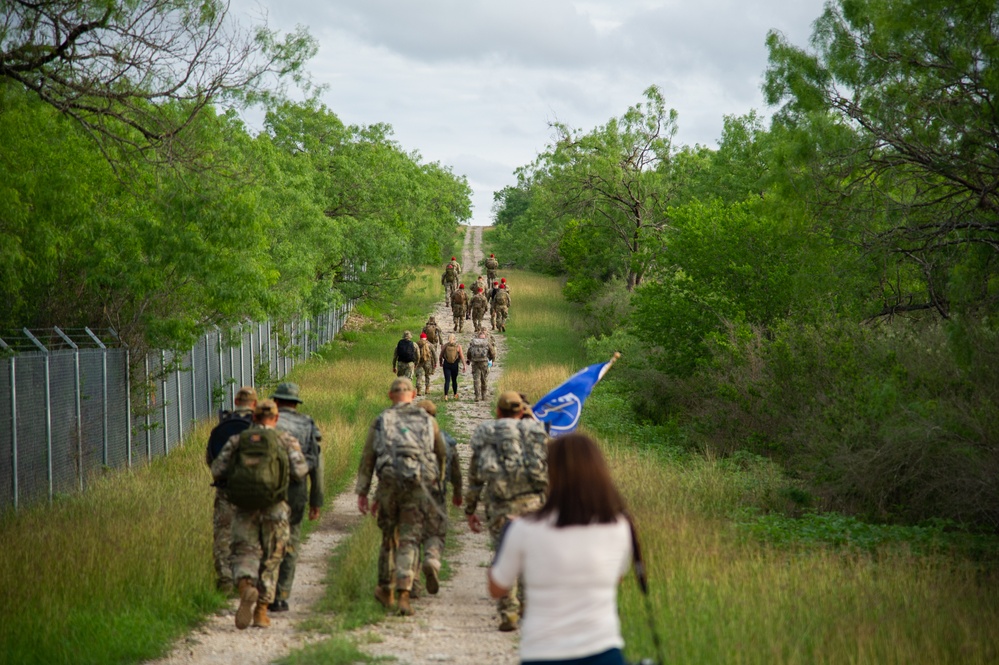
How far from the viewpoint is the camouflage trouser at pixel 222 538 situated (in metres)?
9.10

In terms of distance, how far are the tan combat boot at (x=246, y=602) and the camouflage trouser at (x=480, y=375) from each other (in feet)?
53.0

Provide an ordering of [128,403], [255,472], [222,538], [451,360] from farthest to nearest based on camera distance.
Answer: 1. [451,360]
2. [128,403]
3. [222,538]
4. [255,472]

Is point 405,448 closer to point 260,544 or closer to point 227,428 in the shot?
point 260,544

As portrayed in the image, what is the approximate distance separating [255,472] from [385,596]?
64.5 inches

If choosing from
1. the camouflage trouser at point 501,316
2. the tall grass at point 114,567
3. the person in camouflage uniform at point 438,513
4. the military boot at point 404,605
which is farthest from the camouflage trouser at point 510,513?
the camouflage trouser at point 501,316

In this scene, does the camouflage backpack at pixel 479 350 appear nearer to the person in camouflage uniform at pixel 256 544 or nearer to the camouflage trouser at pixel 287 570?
the camouflage trouser at pixel 287 570

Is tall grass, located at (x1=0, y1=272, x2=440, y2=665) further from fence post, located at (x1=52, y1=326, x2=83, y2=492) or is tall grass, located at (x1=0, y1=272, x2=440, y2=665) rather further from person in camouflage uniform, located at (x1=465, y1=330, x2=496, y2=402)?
person in camouflage uniform, located at (x1=465, y1=330, x2=496, y2=402)

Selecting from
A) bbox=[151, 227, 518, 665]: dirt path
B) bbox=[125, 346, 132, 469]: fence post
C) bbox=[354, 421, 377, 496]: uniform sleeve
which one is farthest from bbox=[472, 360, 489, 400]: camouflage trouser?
bbox=[354, 421, 377, 496]: uniform sleeve

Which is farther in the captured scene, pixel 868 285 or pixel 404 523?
pixel 868 285

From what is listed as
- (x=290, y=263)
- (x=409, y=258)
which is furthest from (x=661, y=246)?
(x=290, y=263)

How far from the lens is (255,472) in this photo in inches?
321

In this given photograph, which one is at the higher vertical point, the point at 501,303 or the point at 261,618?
the point at 501,303

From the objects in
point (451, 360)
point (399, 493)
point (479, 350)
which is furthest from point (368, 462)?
point (451, 360)

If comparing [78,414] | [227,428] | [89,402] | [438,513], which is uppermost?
[227,428]
